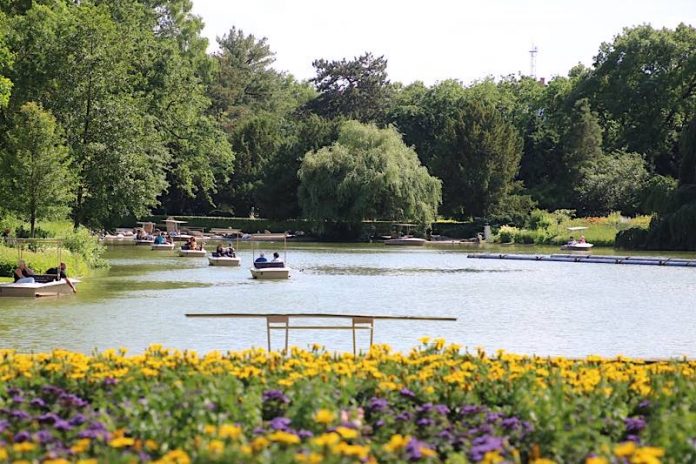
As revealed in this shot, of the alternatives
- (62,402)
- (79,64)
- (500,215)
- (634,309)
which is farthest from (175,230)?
(62,402)

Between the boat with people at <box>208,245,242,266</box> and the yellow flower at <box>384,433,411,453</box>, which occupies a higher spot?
the yellow flower at <box>384,433,411,453</box>

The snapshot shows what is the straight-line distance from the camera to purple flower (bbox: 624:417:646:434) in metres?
10.2

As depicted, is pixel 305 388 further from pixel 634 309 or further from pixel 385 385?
pixel 634 309

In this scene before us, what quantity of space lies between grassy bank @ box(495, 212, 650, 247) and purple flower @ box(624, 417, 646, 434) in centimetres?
6681

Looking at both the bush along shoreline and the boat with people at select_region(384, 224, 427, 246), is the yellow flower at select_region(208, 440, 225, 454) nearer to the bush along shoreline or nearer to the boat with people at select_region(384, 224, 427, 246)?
the bush along shoreline

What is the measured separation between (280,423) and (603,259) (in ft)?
168

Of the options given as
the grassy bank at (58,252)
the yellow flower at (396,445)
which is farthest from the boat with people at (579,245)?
the yellow flower at (396,445)

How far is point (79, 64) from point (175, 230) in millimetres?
35239

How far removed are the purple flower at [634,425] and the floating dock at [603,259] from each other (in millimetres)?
46049

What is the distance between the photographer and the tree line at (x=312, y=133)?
5284 centimetres

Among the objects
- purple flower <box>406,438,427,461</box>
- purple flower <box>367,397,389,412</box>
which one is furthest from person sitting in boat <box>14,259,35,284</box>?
purple flower <box>406,438,427,461</box>

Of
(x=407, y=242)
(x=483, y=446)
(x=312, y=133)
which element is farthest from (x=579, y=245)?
(x=483, y=446)

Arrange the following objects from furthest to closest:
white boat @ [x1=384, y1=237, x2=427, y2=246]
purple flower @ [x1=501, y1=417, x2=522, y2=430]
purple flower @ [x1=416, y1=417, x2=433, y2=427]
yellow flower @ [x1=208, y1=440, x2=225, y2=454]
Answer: white boat @ [x1=384, y1=237, x2=427, y2=246] < purple flower @ [x1=416, y1=417, x2=433, y2=427] < purple flower @ [x1=501, y1=417, x2=522, y2=430] < yellow flower @ [x1=208, y1=440, x2=225, y2=454]

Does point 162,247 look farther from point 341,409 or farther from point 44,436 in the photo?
point 44,436
